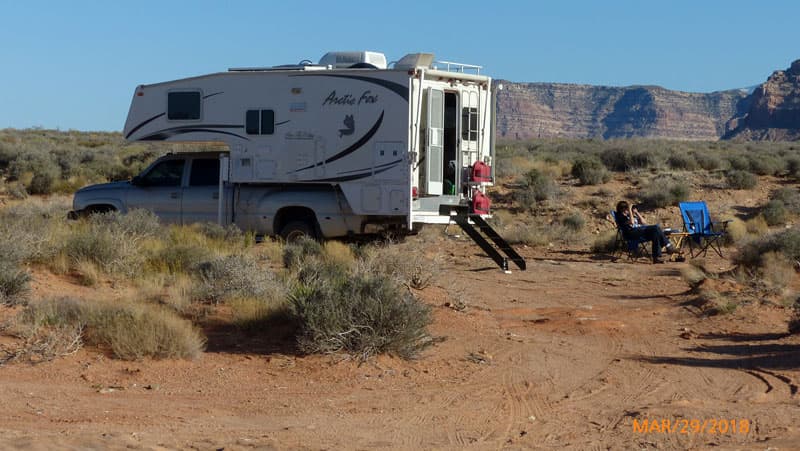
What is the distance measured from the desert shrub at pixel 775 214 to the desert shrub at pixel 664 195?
1.79 m

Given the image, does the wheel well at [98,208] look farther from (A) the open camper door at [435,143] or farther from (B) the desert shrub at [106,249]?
(A) the open camper door at [435,143]

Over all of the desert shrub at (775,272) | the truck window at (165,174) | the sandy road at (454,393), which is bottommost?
the sandy road at (454,393)

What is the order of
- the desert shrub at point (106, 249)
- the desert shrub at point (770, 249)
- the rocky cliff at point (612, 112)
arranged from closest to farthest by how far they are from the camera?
the desert shrub at point (106, 249) < the desert shrub at point (770, 249) < the rocky cliff at point (612, 112)

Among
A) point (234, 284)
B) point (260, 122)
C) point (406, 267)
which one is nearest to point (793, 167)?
point (260, 122)

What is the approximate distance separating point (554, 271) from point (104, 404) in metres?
9.15

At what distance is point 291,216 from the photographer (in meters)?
15.2

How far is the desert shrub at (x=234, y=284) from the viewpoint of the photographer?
371 inches

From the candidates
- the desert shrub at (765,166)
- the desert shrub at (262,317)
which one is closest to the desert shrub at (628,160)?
the desert shrub at (765,166)

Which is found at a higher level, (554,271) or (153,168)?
(153,168)

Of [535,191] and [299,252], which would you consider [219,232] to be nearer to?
[299,252]

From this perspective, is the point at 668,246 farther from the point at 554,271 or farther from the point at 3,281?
the point at 3,281

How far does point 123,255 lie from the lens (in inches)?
424

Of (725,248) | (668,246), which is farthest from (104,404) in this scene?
(725,248)

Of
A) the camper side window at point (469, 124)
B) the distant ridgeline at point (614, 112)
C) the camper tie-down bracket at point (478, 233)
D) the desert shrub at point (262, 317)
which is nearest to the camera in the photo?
the desert shrub at point (262, 317)
